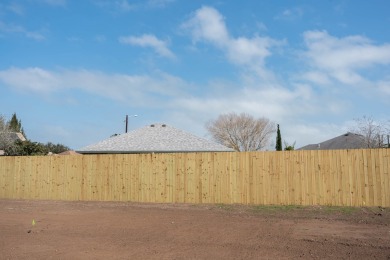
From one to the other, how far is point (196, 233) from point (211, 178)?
19.6ft

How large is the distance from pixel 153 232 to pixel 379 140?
76.5 ft

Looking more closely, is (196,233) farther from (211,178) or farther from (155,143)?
(155,143)

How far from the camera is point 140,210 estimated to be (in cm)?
1347

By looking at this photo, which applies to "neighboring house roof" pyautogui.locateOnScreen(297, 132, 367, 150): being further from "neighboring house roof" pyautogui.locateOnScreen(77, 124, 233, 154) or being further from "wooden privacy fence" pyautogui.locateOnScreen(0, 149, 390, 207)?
"wooden privacy fence" pyautogui.locateOnScreen(0, 149, 390, 207)

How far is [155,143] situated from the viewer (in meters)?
24.7

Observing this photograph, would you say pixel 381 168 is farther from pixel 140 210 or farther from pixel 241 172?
pixel 140 210

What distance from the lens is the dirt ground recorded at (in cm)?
703

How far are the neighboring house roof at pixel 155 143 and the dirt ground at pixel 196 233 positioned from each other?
966 centimetres

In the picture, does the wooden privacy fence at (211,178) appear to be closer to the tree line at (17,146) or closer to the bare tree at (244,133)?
the tree line at (17,146)

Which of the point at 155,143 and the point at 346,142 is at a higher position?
the point at 346,142

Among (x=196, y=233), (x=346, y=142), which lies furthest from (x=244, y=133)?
(x=196, y=233)

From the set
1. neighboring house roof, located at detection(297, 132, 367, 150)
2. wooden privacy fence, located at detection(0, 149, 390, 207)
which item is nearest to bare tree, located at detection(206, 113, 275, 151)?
neighboring house roof, located at detection(297, 132, 367, 150)

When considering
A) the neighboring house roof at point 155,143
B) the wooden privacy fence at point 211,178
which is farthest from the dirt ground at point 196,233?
the neighboring house roof at point 155,143

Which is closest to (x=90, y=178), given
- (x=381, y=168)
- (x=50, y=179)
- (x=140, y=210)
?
(x=50, y=179)
